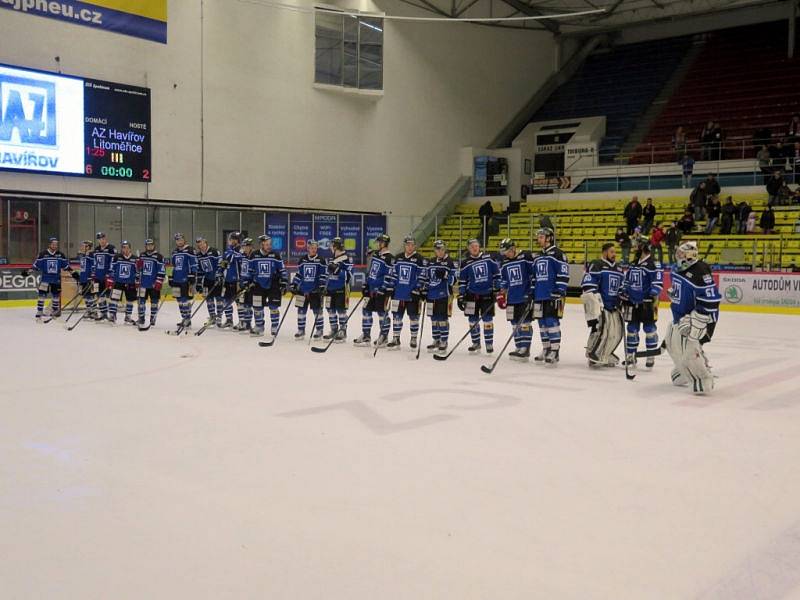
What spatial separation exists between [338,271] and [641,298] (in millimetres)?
4369

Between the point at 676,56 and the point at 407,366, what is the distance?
2535 cm

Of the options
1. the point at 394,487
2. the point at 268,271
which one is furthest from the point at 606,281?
the point at 394,487

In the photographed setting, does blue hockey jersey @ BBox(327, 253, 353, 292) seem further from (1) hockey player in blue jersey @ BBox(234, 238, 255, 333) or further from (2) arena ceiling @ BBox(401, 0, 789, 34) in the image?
(2) arena ceiling @ BBox(401, 0, 789, 34)

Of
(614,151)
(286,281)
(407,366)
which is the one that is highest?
(614,151)

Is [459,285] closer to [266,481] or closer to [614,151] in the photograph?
[266,481]

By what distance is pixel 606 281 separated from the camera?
360 inches

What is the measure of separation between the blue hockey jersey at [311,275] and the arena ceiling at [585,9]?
1611 cm

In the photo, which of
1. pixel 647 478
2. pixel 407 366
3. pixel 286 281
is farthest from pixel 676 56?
pixel 647 478

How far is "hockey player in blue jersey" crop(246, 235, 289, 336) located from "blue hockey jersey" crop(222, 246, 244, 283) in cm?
42

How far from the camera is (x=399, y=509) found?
153 inches

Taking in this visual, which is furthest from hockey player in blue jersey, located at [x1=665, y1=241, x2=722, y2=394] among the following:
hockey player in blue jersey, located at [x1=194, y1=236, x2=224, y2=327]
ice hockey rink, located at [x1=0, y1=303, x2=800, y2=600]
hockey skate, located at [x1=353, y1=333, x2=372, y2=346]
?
hockey player in blue jersey, located at [x1=194, y1=236, x2=224, y2=327]

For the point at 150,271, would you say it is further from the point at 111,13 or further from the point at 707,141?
the point at 707,141

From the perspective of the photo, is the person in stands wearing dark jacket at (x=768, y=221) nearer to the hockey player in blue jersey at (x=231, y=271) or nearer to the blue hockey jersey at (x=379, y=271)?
the blue hockey jersey at (x=379, y=271)

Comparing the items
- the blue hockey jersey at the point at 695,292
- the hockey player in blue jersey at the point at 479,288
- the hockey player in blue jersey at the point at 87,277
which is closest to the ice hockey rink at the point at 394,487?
the blue hockey jersey at the point at 695,292
